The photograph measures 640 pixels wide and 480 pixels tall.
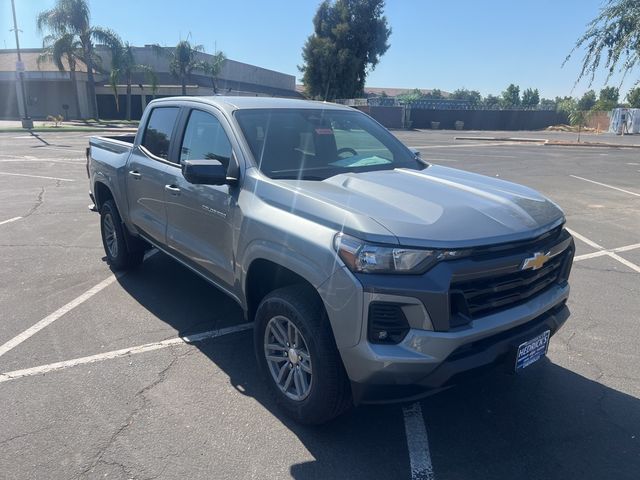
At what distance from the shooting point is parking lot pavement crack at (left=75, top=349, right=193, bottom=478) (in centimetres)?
287

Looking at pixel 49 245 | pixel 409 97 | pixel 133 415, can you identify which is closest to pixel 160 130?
pixel 133 415

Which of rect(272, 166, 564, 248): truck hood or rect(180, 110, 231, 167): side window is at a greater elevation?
rect(180, 110, 231, 167): side window

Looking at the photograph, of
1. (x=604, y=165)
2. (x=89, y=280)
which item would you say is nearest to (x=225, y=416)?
(x=89, y=280)

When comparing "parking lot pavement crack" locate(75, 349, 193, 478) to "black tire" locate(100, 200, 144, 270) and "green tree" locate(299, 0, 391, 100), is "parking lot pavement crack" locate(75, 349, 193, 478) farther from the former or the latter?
"green tree" locate(299, 0, 391, 100)

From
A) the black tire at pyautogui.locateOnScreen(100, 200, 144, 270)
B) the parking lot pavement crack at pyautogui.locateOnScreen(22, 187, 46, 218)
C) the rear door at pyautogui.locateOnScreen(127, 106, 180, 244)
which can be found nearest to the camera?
the rear door at pyautogui.locateOnScreen(127, 106, 180, 244)

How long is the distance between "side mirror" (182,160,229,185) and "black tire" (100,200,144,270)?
2.62m

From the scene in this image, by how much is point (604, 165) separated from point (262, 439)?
18.5 meters

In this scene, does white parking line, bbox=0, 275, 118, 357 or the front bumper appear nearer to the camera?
the front bumper

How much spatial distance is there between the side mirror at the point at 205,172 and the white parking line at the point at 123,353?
1519 mm

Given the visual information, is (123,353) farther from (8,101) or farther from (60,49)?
(8,101)

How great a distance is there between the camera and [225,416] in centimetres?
333

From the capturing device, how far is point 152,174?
15.7 feet

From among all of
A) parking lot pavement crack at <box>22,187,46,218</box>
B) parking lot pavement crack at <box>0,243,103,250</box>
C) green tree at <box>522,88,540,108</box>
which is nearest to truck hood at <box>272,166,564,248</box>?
parking lot pavement crack at <box>0,243,103,250</box>

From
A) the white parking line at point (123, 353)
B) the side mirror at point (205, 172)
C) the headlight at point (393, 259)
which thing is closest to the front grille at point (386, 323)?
the headlight at point (393, 259)
